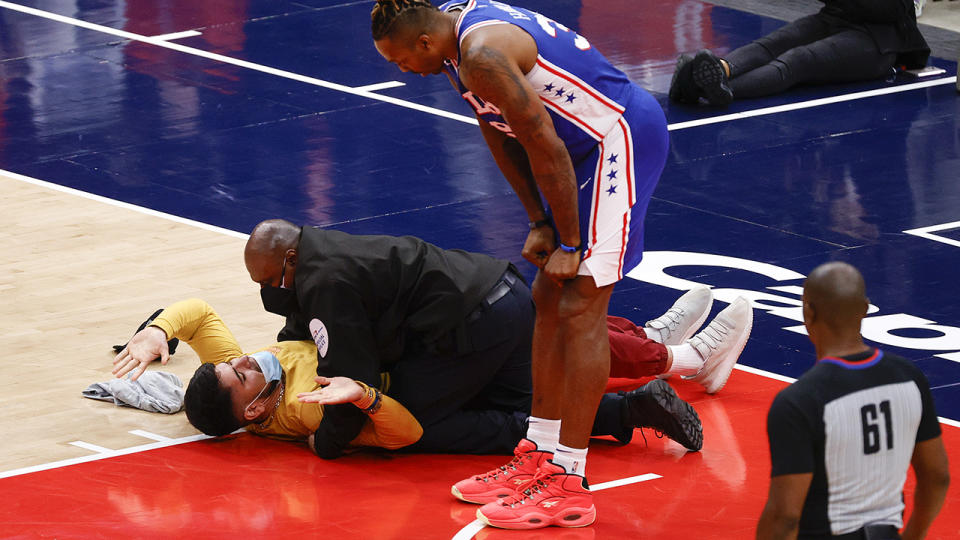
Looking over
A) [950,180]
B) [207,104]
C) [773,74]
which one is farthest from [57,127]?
[950,180]

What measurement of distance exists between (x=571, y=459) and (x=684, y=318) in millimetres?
1682

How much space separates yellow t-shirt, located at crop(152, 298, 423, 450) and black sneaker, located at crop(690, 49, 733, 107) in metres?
5.44

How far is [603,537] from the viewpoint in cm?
554

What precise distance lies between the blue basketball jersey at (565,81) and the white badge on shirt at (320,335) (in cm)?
100

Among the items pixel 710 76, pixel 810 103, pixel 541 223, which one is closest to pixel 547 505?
pixel 541 223

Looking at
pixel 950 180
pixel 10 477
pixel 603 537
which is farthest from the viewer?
pixel 950 180

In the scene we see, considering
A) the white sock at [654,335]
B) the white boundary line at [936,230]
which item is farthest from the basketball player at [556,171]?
the white boundary line at [936,230]

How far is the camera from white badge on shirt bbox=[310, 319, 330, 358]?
5902 millimetres

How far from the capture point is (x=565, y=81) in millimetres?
5504

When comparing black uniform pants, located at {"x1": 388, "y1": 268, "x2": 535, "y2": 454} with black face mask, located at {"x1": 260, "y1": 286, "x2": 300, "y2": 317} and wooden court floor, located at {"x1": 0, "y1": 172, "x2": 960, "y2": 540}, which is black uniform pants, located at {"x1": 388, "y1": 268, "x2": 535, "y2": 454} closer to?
wooden court floor, located at {"x1": 0, "y1": 172, "x2": 960, "y2": 540}

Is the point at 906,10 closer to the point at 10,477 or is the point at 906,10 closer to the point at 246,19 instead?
the point at 246,19

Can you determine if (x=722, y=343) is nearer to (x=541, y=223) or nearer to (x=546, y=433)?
(x=546, y=433)

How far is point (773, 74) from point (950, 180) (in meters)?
2.18

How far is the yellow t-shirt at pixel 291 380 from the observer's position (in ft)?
20.1
